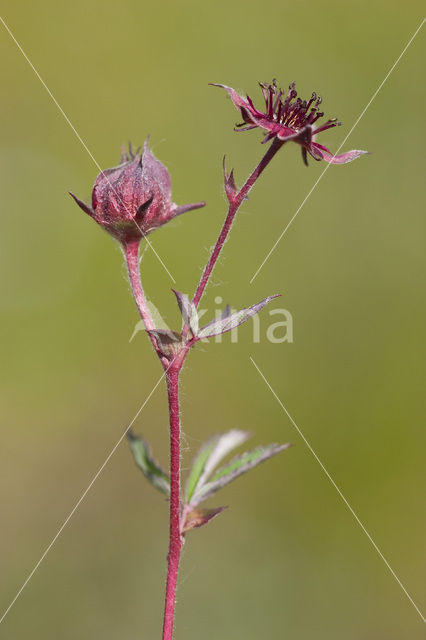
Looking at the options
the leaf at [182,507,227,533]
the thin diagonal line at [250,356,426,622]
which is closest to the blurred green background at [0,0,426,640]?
the thin diagonal line at [250,356,426,622]

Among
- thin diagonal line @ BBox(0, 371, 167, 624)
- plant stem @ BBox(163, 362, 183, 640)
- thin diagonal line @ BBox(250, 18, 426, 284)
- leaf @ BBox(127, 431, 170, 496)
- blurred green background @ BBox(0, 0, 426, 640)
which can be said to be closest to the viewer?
plant stem @ BBox(163, 362, 183, 640)

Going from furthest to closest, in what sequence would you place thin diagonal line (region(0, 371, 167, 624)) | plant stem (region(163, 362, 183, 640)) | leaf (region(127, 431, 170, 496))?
thin diagonal line (region(0, 371, 167, 624)), leaf (region(127, 431, 170, 496)), plant stem (region(163, 362, 183, 640))

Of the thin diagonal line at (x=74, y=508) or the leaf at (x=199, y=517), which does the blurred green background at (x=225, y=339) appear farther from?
the leaf at (x=199, y=517)

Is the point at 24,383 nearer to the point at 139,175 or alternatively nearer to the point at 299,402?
the point at 299,402

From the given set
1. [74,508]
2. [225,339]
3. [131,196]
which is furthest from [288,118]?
[74,508]

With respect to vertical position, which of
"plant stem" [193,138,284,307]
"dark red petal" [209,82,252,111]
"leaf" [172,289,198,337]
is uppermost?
"dark red petal" [209,82,252,111]

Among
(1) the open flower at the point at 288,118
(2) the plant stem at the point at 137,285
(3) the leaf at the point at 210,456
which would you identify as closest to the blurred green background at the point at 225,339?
(3) the leaf at the point at 210,456

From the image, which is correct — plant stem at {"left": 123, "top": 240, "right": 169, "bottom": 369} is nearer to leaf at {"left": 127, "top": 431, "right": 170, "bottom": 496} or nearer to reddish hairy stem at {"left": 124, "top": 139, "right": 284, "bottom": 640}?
reddish hairy stem at {"left": 124, "top": 139, "right": 284, "bottom": 640}
